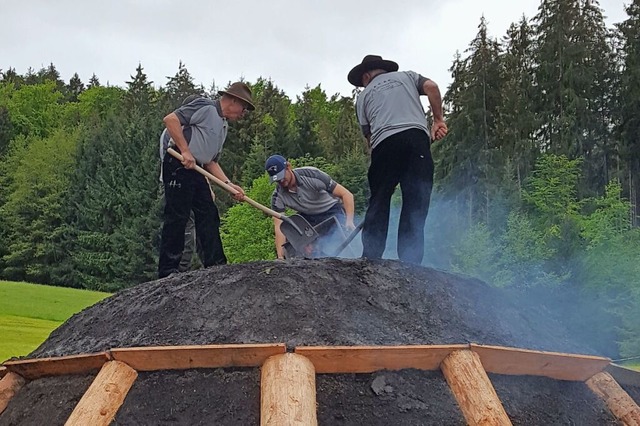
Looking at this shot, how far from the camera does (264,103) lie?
4456 cm

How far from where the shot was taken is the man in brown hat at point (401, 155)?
4.23m

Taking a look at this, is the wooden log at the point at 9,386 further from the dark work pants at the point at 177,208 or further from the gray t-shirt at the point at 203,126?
the gray t-shirt at the point at 203,126

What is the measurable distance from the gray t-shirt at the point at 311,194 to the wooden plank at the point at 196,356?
9.48 ft

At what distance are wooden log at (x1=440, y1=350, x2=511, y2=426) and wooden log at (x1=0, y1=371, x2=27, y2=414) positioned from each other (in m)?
2.07

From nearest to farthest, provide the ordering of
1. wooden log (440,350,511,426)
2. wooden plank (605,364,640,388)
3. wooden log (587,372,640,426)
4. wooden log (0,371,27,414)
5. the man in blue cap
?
wooden log (440,350,511,426) → wooden log (587,372,640,426) → wooden log (0,371,27,414) → wooden plank (605,364,640,388) → the man in blue cap

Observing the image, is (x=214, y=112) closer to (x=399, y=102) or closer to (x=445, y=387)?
(x=399, y=102)

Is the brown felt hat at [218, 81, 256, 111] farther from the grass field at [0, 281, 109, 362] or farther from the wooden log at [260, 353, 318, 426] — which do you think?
the grass field at [0, 281, 109, 362]

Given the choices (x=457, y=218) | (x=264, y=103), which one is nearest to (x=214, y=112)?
(x=457, y=218)

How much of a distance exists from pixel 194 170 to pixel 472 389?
295cm

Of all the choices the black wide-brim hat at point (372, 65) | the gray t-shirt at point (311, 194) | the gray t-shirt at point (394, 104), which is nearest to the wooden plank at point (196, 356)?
the gray t-shirt at point (394, 104)

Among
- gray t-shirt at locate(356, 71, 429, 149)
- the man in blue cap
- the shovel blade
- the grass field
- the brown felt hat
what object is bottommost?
the grass field

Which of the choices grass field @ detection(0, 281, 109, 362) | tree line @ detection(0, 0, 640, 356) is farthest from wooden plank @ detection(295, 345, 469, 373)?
tree line @ detection(0, 0, 640, 356)

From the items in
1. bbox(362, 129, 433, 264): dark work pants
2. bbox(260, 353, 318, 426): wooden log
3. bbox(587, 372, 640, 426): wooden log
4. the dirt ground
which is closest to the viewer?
bbox(260, 353, 318, 426): wooden log

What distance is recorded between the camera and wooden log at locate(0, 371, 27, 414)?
3301 millimetres
